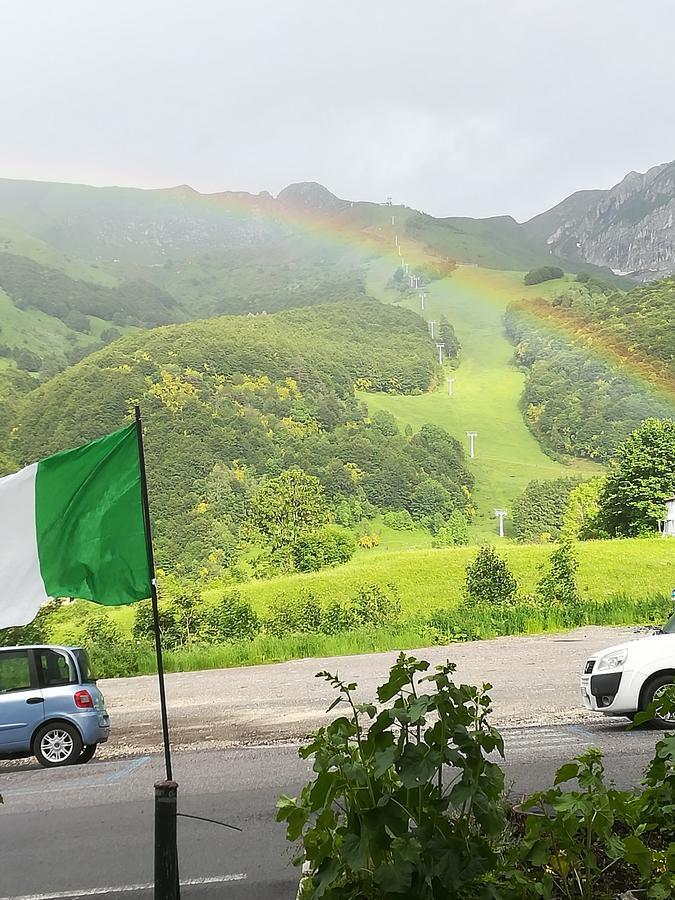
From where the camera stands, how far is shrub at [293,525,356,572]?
82.5 feet

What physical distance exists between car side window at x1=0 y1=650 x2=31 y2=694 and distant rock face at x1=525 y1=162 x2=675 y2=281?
39719 mm

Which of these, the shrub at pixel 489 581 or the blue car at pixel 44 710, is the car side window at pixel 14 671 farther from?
the shrub at pixel 489 581

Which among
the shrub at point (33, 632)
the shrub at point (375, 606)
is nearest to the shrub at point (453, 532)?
the shrub at point (375, 606)

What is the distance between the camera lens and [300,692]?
14992 millimetres

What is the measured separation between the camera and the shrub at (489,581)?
896 inches

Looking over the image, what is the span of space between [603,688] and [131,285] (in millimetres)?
41135

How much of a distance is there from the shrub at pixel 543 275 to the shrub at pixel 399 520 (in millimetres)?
15760

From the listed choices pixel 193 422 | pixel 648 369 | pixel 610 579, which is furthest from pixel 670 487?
pixel 193 422

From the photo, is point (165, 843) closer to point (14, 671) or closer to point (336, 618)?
point (14, 671)

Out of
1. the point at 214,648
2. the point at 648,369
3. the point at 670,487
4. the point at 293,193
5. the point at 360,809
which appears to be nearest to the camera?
the point at 360,809

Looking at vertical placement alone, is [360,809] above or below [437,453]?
below

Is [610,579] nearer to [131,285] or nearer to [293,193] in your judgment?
[131,285]

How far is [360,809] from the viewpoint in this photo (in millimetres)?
2678

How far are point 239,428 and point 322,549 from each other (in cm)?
685
